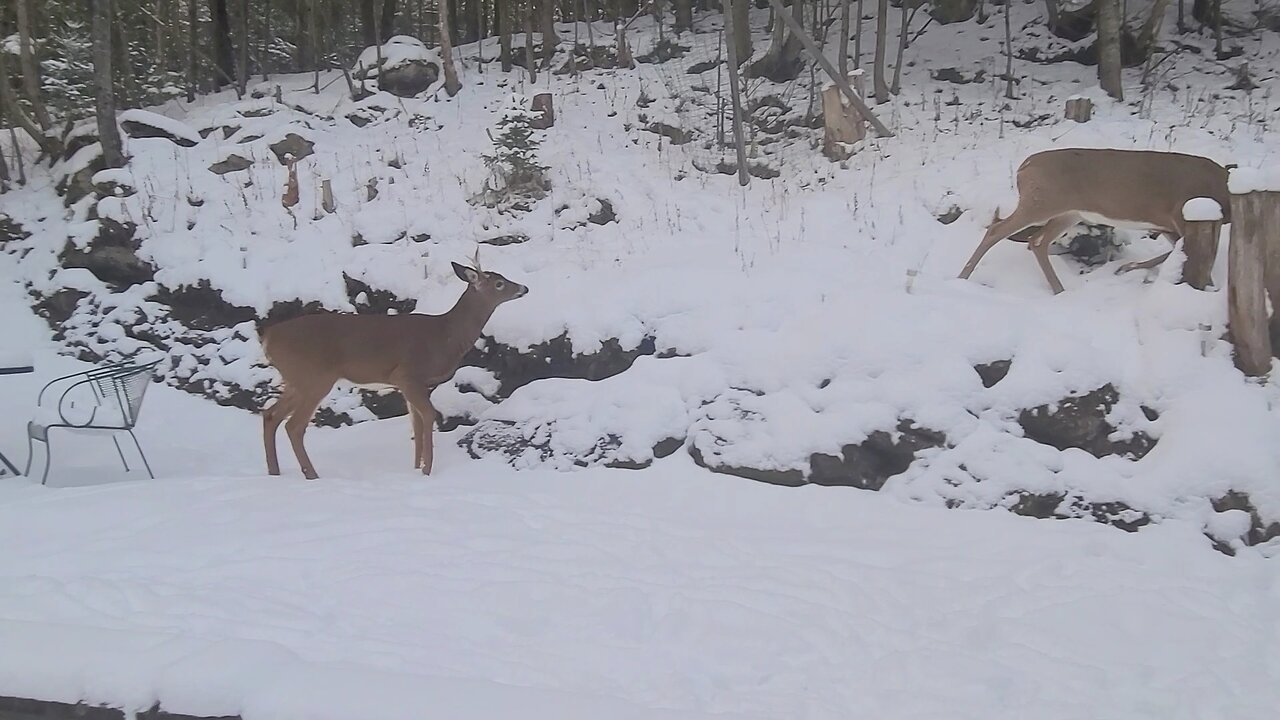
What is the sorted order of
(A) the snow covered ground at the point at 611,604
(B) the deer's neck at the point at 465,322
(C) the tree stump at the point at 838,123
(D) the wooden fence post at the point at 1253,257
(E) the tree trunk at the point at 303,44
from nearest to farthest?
(A) the snow covered ground at the point at 611,604, (D) the wooden fence post at the point at 1253,257, (B) the deer's neck at the point at 465,322, (C) the tree stump at the point at 838,123, (E) the tree trunk at the point at 303,44

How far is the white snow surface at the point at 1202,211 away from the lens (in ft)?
18.3

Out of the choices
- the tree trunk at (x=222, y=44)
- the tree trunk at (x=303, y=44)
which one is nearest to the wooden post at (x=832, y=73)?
the tree trunk at (x=222, y=44)

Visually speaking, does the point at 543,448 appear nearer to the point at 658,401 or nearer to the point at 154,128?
the point at 658,401

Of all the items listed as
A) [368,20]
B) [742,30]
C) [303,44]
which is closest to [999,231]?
[742,30]

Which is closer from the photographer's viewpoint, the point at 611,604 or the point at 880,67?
the point at 611,604

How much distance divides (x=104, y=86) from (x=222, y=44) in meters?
5.35

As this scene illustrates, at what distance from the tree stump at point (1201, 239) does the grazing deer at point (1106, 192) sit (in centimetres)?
37

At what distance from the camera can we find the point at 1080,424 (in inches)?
217

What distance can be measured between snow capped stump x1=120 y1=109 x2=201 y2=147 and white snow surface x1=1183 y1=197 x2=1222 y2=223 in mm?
10054

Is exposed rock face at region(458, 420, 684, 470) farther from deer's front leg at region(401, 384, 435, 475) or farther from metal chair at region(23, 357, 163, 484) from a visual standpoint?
metal chair at region(23, 357, 163, 484)

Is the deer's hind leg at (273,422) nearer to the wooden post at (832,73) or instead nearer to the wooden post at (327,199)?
the wooden post at (327,199)

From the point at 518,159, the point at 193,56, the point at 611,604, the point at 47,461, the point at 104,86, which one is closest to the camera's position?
the point at 611,604

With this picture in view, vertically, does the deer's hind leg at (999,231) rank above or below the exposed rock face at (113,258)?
above

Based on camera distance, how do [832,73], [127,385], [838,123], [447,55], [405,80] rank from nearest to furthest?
[127,385] → [832,73] → [838,123] → [447,55] → [405,80]
